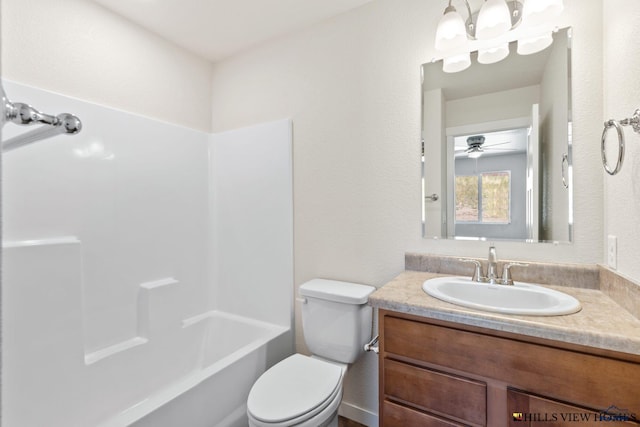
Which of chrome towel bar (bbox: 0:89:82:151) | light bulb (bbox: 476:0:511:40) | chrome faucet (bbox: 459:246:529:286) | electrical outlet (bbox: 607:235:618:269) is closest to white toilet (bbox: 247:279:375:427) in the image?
chrome faucet (bbox: 459:246:529:286)

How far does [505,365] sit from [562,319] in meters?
0.23

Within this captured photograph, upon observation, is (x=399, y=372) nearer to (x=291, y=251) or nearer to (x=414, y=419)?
(x=414, y=419)

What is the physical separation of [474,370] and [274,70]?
2068 millimetres

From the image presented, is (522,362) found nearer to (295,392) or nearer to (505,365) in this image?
(505,365)

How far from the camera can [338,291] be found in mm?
1718

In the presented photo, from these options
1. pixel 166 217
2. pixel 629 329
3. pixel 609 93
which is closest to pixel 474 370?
pixel 629 329

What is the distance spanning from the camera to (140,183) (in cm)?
198

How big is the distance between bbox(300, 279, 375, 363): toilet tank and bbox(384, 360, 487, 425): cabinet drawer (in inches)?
16.2

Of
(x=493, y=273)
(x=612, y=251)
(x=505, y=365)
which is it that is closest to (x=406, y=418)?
(x=505, y=365)

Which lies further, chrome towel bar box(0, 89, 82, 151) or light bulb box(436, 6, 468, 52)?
light bulb box(436, 6, 468, 52)

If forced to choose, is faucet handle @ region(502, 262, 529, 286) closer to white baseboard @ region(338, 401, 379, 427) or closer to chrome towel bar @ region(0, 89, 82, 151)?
white baseboard @ region(338, 401, 379, 427)

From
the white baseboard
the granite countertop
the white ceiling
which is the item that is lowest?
the white baseboard

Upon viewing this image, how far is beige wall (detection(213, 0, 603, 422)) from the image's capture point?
137cm

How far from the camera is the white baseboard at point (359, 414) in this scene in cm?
180
